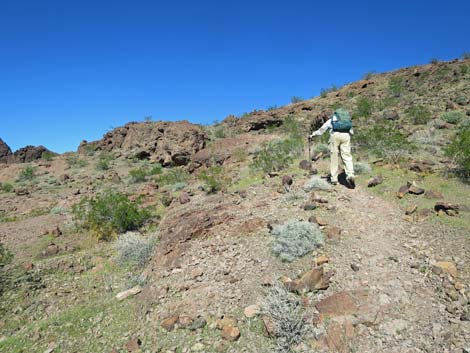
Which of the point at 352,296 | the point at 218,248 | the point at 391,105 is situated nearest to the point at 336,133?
the point at 218,248

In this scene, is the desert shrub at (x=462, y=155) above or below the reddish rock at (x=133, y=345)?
above

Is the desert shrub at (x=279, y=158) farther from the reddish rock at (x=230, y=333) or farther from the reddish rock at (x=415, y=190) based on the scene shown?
the reddish rock at (x=230, y=333)

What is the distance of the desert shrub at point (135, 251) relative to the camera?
20.4ft

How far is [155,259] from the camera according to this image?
586cm

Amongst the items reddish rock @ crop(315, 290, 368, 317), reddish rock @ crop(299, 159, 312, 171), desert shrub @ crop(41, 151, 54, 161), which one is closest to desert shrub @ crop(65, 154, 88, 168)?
desert shrub @ crop(41, 151, 54, 161)

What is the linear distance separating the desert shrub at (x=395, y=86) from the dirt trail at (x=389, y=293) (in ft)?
56.4

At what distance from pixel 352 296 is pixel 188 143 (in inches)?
696

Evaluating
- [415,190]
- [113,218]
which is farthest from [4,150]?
[415,190]

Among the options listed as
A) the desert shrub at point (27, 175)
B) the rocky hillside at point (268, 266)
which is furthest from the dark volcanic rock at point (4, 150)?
the rocky hillside at point (268, 266)

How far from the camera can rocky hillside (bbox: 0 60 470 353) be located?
3.30 meters

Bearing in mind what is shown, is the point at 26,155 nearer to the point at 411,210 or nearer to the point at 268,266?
the point at 268,266

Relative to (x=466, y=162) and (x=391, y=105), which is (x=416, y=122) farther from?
(x=466, y=162)

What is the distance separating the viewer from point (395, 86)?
20.3 metres

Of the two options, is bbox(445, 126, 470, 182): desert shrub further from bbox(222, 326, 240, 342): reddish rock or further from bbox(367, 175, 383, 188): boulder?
bbox(222, 326, 240, 342): reddish rock
